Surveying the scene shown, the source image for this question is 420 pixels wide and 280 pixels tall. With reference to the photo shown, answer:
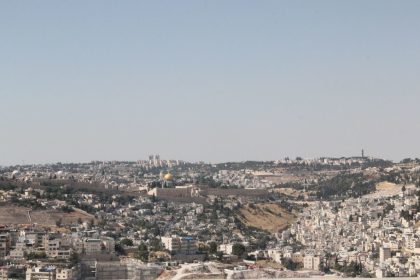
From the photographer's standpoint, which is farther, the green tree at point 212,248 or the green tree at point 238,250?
the green tree at point 212,248

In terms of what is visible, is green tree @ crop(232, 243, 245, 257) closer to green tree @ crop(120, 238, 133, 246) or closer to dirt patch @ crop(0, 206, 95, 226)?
green tree @ crop(120, 238, 133, 246)

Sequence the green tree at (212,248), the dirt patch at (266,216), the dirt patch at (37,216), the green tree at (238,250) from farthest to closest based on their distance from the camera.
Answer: the dirt patch at (266,216), the dirt patch at (37,216), the green tree at (212,248), the green tree at (238,250)

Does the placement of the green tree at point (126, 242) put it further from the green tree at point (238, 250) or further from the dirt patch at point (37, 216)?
the dirt patch at point (37, 216)

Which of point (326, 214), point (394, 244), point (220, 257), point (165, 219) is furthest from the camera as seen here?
point (326, 214)

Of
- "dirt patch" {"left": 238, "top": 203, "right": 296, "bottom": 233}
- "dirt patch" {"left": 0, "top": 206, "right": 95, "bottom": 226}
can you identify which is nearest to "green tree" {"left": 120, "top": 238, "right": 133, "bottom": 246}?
"dirt patch" {"left": 0, "top": 206, "right": 95, "bottom": 226}

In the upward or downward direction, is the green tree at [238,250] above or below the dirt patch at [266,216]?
below

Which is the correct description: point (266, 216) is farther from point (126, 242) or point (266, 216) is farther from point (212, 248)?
point (126, 242)

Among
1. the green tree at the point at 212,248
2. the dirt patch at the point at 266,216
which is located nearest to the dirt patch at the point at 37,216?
the green tree at the point at 212,248

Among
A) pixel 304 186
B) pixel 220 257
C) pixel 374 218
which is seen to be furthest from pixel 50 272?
pixel 304 186

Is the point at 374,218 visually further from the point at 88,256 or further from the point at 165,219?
the point at 88,256

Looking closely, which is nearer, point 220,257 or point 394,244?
point 220,257

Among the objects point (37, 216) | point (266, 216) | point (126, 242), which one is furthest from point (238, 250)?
point (266, 216)
